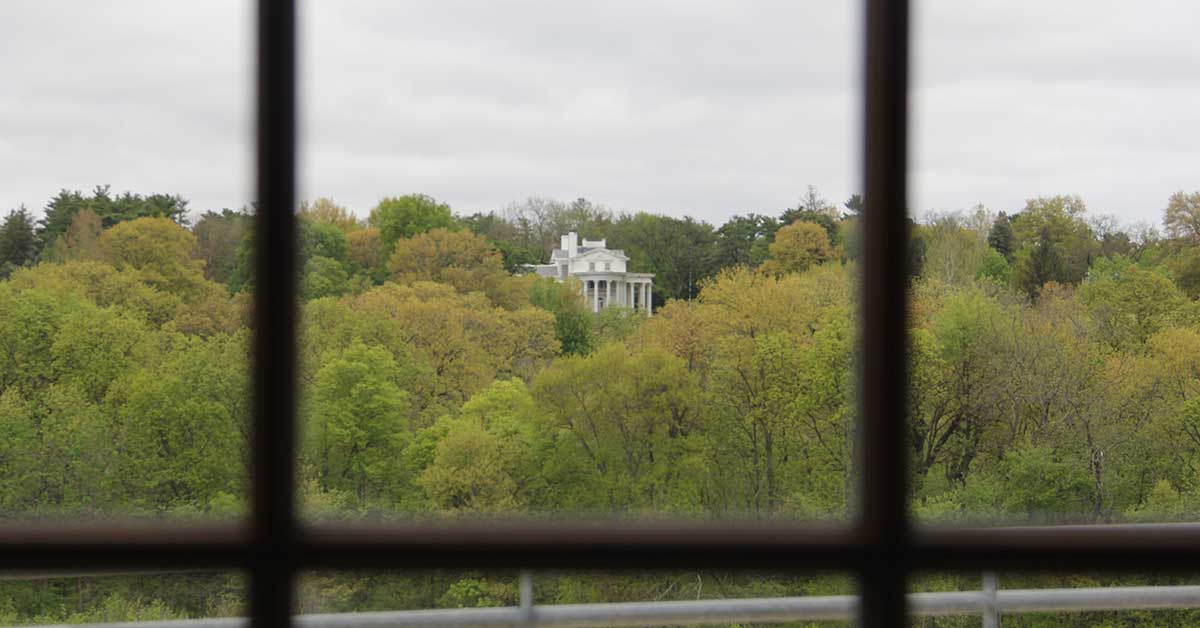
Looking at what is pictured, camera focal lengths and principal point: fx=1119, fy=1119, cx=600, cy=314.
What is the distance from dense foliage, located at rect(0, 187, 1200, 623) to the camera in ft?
37.1

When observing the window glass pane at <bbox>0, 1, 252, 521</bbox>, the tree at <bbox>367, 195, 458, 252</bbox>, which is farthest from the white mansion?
the window glass pane at <bbox>0, 1, 252, 521</bbox>

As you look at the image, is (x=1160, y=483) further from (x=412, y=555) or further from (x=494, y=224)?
(x=412, y=555)

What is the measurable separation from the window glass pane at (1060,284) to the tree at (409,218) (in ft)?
17.5

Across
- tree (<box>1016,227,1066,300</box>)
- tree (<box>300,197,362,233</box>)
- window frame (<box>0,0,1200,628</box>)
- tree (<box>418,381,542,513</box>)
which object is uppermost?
tree (<box>300,197,362,233</box>)

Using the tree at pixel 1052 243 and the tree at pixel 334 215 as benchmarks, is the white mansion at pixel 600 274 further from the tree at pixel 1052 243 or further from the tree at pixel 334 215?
the tree at pixel 1052 243

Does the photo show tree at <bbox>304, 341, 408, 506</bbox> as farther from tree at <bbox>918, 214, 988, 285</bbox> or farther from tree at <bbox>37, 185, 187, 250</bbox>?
tree at <bbox>918, 214, 988, 285</bbox>

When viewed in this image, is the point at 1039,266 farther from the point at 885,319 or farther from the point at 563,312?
the point at 885,319

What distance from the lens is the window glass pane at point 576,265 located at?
1170 centimetres

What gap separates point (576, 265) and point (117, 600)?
19.5ft

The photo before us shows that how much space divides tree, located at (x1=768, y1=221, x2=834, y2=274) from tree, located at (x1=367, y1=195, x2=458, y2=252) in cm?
372

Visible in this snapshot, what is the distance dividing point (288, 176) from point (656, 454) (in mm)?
11705

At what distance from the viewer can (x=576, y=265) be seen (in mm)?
12375

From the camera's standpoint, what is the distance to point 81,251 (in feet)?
40.2

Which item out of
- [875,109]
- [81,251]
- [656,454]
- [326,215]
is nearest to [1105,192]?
[656,454]
